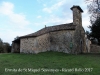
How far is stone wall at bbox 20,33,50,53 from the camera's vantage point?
802 inches

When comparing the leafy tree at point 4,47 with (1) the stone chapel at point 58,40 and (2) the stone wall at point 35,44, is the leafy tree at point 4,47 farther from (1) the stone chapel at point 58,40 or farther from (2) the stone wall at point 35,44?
(2) the stone wall at point 35,44

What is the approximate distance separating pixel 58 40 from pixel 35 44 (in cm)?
421

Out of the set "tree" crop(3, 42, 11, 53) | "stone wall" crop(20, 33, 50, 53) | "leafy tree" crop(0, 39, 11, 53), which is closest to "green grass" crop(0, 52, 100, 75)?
"stone wall" crop(20, 33, 50, 53)

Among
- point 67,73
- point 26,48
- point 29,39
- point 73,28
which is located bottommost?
point 67,73

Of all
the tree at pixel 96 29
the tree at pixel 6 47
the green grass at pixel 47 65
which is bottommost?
the green grass at pixel 47 65

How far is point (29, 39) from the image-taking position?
21094 mm

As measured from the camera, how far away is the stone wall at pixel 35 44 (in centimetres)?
2036

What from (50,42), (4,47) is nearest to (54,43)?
(50,42)

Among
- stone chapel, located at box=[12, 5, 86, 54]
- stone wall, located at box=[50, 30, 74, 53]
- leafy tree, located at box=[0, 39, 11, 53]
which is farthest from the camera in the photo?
leafy tree, located at box=[0, 39, 11, 53]

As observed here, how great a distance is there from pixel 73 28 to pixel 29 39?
22.5ft

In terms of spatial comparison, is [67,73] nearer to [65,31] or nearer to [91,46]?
[65,31]

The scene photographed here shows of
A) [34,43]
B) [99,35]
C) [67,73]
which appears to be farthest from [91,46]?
[67,73]

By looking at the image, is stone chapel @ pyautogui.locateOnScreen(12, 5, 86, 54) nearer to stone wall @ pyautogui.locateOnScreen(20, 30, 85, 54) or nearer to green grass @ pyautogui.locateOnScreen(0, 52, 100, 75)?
stone wall @ pyautogui.locateOnScreen(20, 30, 85, 54)

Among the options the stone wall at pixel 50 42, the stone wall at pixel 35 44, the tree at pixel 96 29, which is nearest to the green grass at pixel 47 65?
the stone wall at pixel 35 44
